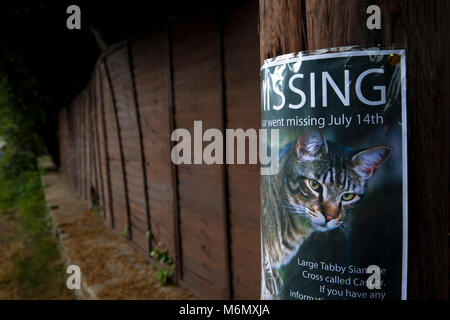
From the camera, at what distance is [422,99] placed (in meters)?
0.97

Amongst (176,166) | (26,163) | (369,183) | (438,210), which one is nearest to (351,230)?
(369,183)

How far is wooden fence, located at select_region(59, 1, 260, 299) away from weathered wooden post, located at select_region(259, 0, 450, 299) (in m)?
1.98

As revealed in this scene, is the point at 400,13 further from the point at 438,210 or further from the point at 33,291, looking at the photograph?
the point at 33,291

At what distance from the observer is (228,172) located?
3.44 meters

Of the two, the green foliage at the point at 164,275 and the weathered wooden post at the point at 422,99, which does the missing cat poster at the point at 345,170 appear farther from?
the green foliage at the point at 164,275

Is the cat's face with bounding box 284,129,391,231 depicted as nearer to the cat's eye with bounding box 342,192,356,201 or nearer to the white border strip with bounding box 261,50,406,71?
the cat's eye with bounding box 342,192,356,201

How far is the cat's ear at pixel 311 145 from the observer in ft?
3.32

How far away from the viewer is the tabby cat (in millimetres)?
979

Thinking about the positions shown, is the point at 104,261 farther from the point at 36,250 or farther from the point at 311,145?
the point at 311,145

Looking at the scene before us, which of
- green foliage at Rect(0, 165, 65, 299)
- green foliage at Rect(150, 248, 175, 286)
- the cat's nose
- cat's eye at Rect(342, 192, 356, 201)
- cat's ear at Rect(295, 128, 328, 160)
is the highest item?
cat's ear at Rect(295, 128, 328, 160)

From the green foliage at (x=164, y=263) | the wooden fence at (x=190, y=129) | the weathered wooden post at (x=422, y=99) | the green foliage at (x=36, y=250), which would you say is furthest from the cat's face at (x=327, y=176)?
the green foliage at (x=36, y=250)

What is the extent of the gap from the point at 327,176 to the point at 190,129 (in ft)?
10.1

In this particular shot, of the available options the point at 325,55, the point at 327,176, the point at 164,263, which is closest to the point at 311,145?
the point at 327,176

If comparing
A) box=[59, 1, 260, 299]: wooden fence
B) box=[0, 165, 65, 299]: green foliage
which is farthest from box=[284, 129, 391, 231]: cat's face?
box=[0, 165, 65, 299]: green foliage
